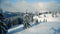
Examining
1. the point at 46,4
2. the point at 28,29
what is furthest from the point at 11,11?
the point at 46,4

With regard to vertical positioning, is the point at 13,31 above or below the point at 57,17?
below

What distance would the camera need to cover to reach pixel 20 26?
251 centimetres

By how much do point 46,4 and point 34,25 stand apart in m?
0.48

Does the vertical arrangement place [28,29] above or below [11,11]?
below

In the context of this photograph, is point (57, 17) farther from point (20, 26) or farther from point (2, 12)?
point (2, 12)

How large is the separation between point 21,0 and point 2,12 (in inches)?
17.1

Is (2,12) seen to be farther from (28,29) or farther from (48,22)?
(48,22)

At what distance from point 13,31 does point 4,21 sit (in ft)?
0.86

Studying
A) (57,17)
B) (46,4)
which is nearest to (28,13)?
(46,4)

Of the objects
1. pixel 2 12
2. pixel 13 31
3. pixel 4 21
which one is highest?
pixel 2 12

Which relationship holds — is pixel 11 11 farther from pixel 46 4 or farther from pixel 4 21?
pixel 46 4

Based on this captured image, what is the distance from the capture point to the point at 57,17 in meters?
2.55

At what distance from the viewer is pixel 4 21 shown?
2.50 meters

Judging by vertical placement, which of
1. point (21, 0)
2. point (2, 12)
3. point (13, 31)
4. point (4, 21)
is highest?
point (21, 0)
